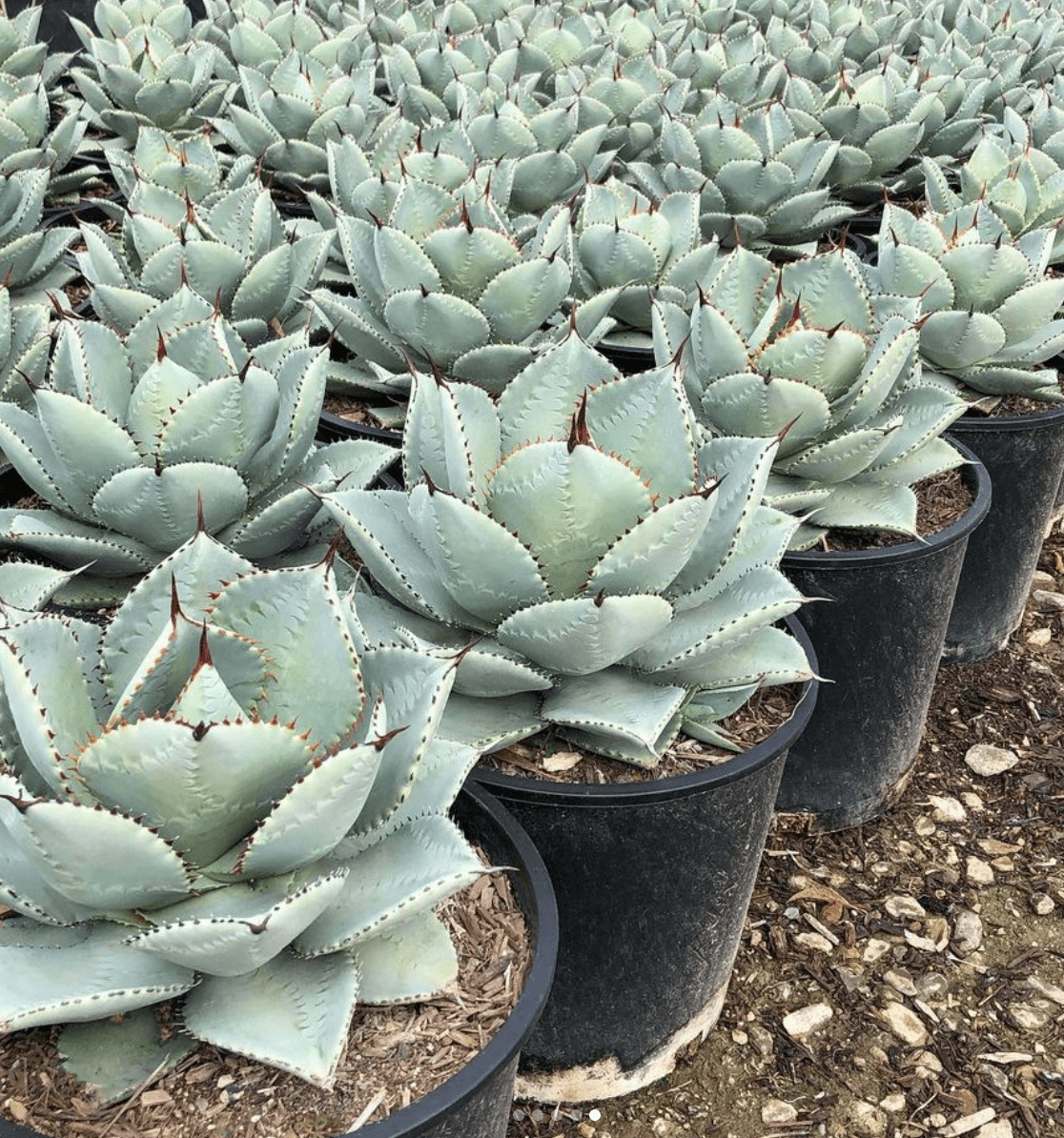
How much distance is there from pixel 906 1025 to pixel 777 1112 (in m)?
0.30

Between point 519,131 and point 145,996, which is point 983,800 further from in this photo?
point 145,996

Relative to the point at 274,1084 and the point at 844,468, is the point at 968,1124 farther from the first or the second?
the point at 274,1084

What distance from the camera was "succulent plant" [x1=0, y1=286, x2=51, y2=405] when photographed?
1.77 m

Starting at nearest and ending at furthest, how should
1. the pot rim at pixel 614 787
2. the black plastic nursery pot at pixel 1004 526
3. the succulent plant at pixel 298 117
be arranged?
1. the pot rim at pixel 614 787
2. the black plastic nursery pot at pixel 1004 526
3. the succulent plant at pixel 298 117

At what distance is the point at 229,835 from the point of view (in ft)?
3.45

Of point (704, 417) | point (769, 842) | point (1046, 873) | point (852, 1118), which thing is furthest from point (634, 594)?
point (1046, 873)

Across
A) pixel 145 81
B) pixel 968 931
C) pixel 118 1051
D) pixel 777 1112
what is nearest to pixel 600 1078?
pixel 777 1112

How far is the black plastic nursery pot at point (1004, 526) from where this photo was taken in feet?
8.26

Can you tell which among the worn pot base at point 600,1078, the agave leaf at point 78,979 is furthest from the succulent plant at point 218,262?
the worn pot base at point 600,1078

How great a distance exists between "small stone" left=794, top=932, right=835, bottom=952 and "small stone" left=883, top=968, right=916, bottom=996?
100 mm

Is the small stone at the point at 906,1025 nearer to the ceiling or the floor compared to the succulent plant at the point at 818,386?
nearer to the floor

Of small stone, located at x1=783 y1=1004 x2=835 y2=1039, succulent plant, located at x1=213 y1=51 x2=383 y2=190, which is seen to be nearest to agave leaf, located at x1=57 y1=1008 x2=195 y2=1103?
small stone, located at x1=783 y1=1004 x2=835 y2=1039

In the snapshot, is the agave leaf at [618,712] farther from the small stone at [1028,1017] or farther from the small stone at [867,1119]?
the small stone at [1028,1017]

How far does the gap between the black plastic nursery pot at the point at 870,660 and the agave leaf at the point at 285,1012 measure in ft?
3.78
